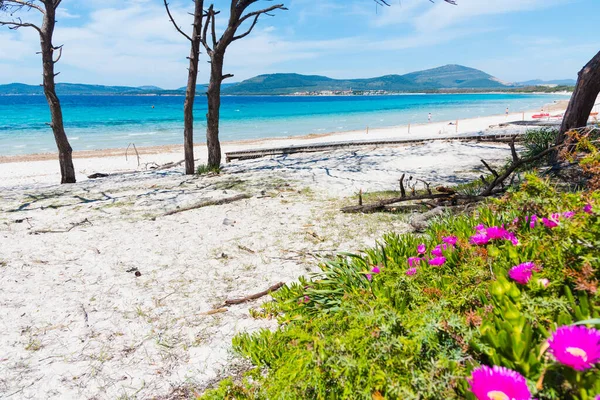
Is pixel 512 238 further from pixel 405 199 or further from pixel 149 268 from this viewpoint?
pixel 149 268

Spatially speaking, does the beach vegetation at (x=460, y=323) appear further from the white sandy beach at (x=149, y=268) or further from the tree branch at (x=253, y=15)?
the tree branch at (x=253, y=15)

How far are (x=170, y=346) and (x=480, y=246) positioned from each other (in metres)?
2.16

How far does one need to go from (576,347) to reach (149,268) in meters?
3.70

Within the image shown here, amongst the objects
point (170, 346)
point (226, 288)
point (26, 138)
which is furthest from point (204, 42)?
point (26, 138)

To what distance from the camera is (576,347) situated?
116cm

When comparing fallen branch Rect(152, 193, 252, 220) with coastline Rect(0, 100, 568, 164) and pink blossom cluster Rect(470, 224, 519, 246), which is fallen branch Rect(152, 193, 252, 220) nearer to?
pink blossom cluster Rect(470, 224, 519, 246)

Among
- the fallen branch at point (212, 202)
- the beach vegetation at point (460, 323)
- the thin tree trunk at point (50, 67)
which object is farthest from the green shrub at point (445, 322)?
the thin tree trunk at point (50, 67)

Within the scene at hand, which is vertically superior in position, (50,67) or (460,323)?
(50,67)

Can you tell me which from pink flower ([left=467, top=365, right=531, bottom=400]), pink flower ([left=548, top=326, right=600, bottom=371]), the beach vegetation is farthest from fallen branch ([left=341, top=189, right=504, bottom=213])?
pink flower ([left=467, top=365, right=531, bottom=400])

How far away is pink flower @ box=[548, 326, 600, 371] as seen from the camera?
1112mm

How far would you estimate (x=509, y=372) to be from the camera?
1.17 metres

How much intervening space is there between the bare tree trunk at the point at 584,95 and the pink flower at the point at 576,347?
6076mm

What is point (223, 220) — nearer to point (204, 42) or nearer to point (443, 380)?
point (443, 380)

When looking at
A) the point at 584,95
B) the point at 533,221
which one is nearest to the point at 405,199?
the point at 533,221
